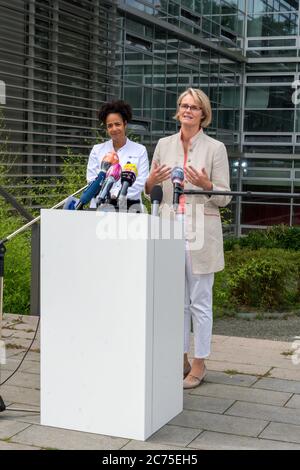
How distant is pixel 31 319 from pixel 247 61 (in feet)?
63.3

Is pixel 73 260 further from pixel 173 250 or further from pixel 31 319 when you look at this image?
pixel 31 319

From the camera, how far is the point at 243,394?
194 inches

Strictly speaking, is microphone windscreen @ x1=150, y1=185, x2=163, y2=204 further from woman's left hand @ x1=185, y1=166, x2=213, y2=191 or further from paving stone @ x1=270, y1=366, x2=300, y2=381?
paving stone @ x1=270, y1=366, x2=300, y2=381

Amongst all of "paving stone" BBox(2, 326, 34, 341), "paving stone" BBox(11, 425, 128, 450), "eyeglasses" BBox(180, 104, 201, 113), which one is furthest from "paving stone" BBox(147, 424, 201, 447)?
"paving stone" BBox(2, 326, 34, 341)

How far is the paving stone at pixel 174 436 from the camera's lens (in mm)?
3947

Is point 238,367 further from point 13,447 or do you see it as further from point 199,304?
point 13,447

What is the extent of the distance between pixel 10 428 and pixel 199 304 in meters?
1.50

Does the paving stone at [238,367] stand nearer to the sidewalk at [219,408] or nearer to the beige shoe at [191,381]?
the sidewalk at [219,408]

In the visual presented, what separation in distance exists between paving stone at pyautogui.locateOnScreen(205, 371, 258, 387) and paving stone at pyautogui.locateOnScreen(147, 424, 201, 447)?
3.49 feet

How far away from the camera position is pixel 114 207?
418cm

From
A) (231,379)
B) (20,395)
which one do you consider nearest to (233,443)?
(231,379)

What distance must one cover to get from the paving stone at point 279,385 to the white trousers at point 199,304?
17.6 inches

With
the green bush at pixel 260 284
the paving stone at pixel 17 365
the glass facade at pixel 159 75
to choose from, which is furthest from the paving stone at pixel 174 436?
the glass facade at pixel 159 75
